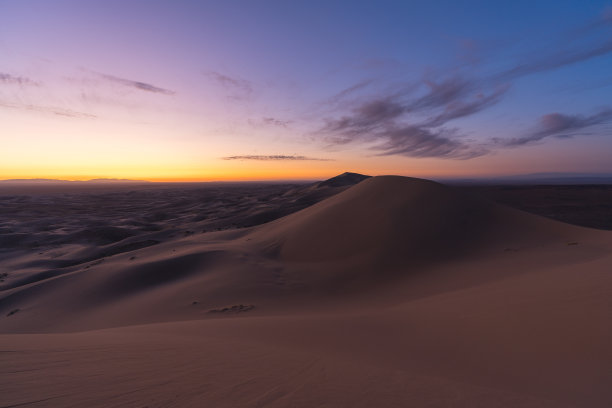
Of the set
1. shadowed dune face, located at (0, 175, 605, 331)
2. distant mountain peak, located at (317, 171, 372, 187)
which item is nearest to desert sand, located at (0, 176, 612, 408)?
shadowed dune face, located at (0, 175, 605, 331)

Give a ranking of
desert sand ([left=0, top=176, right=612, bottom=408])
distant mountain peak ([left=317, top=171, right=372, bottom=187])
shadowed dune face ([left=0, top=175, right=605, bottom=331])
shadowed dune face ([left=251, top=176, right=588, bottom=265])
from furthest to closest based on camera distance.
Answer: distant mountain peak ([left=317, top=171, right=372, bottom=187]) → shadowed dune face ([left=251, top=176, right=588, bottom=265]) → shadowed dune face ([left=0, top=175, right=605, bottom=331]) → desert sand ([left=0, top=176, right=612, bottom=408])

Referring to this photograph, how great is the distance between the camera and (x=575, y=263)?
7219mm

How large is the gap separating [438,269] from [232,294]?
20.7 feet

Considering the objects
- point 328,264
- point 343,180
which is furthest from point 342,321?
point 343,180

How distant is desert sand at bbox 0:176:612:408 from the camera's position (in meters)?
2.77

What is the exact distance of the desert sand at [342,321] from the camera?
2766mm

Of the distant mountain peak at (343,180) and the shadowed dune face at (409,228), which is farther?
the distant mountain peak at (343,180)

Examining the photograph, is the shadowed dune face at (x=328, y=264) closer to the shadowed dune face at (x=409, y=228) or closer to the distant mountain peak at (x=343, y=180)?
the shadowed dune face at (x=409, y=228)

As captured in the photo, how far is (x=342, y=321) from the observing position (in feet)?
16.9

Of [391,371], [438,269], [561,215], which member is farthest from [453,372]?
[561,215]

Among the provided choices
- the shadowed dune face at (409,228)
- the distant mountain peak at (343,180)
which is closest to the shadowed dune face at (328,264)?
the shadowed dune face at (409,228)

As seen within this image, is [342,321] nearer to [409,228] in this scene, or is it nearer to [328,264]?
[328,264]

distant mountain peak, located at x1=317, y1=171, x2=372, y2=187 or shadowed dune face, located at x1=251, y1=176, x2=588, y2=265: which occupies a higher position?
distant mountain peak, located at x1=317, y1=171, x2=372, y2=187

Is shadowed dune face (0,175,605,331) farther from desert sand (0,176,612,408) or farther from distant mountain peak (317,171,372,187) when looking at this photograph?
distant mountain peak (317,171,372,187)
